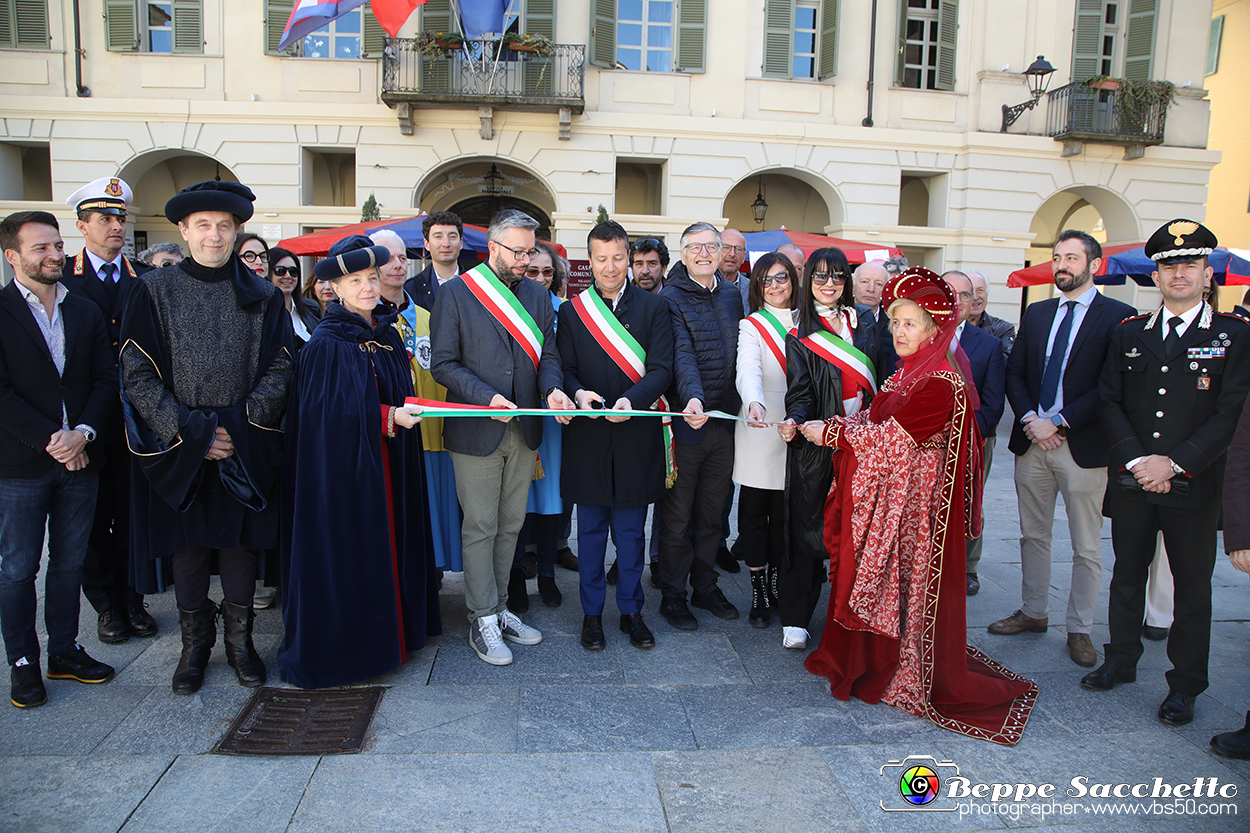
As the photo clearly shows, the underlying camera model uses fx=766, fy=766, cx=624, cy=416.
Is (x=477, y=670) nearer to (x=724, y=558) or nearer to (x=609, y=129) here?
(x=724, y=558)

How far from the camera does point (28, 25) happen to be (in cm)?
1200

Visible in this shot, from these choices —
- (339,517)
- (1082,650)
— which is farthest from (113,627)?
(1082,650)

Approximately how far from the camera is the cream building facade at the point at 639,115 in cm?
1218

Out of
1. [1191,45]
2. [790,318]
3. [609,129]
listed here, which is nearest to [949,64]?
[1191,45]

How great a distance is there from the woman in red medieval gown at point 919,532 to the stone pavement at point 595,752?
0.58 ft

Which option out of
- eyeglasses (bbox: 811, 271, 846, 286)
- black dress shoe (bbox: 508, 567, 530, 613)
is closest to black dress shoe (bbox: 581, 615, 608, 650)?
black dress shoe (bbox: 508, 567, 530, 613)

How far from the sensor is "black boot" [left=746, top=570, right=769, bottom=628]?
414 centimetres

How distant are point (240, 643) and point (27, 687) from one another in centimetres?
80

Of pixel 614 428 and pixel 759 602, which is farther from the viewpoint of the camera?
pixel 759 602

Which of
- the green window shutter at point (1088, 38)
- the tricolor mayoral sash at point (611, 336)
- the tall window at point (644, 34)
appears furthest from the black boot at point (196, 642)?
the green window shutter at point (1088, 38)

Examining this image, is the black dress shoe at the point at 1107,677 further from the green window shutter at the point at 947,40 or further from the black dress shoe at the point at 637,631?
the green window shutter at the point at 947,40

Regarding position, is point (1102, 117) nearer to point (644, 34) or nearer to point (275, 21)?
point (644, 34)

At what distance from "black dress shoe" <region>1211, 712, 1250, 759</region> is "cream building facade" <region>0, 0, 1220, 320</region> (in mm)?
11213

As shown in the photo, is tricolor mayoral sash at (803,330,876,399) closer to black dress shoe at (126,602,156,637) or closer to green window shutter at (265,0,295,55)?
black dress shoe at (126,602,156,637)
